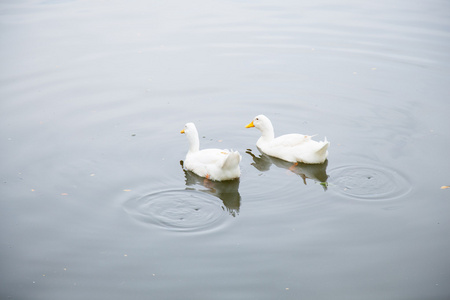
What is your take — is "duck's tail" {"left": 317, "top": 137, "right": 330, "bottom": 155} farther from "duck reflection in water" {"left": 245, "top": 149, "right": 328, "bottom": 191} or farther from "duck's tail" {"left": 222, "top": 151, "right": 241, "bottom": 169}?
"duck's tail" {"left": 222, "top": 151, "right": 241, "bottom": 169}

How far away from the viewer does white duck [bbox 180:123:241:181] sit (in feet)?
32.9

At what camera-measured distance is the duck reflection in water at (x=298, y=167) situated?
34.2ft

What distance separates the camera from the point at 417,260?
8141mm

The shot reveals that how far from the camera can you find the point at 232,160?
32.5ft

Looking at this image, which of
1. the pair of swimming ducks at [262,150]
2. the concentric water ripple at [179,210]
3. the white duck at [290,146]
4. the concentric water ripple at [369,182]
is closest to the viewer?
the concentric water ripple at [179,210]

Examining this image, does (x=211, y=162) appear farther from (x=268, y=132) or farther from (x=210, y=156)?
(x=268, y=132)

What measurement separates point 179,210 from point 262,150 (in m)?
2.90

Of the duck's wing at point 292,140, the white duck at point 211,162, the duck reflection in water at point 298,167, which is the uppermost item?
the duck's wing at point 292,140

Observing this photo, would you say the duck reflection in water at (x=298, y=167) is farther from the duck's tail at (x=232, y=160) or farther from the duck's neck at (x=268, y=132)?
the duck's tail at (x=232, y=160)

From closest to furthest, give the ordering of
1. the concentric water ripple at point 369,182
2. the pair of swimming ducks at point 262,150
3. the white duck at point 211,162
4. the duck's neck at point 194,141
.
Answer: the concentric water ripple at point 369,182 < the white duck at point 211,162 < the pair of swimming ducks at point 262,150 < the duck's neck at point 194,141

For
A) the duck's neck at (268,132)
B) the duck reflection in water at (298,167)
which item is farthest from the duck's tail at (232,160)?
the duck's neck at (268,132)

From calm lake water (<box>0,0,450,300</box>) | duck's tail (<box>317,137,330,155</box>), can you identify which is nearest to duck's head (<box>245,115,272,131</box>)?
calm lake water (<box>0,0,450,300</box>)

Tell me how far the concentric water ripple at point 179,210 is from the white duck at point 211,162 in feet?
1.93

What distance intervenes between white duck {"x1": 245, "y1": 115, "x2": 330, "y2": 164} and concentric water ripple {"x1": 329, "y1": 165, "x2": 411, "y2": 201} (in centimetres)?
45
